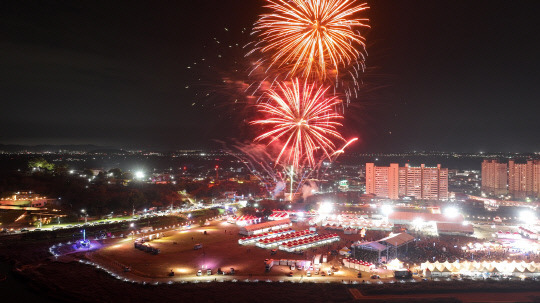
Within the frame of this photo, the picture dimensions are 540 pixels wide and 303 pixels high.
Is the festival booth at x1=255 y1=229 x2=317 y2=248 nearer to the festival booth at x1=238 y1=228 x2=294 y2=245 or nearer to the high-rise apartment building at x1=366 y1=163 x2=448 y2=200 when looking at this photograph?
the festival booth at x1=238 y1=228 x2=294 y2=245

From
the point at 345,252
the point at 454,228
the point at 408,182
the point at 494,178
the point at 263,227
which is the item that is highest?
the point at 494,178

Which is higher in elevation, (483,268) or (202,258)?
(483,268)

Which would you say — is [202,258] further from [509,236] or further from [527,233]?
[527,233]

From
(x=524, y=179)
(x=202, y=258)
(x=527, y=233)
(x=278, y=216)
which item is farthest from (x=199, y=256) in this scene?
(x=524, y=179)

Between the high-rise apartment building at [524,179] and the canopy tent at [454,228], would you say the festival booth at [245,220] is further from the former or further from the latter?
the high-rise apartment building at [524,179]

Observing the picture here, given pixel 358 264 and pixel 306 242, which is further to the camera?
pixel 306 242

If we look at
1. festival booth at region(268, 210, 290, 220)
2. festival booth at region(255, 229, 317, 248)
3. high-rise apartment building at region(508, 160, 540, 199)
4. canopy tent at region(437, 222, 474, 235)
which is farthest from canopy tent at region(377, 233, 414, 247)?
high-rise apartment building at region(508, 160, 540, 199)

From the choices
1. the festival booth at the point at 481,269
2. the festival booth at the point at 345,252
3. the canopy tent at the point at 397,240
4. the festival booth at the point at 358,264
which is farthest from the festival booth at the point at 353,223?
the festival booth at the point at 481,269

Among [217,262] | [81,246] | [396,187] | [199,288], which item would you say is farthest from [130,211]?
[396,187]
